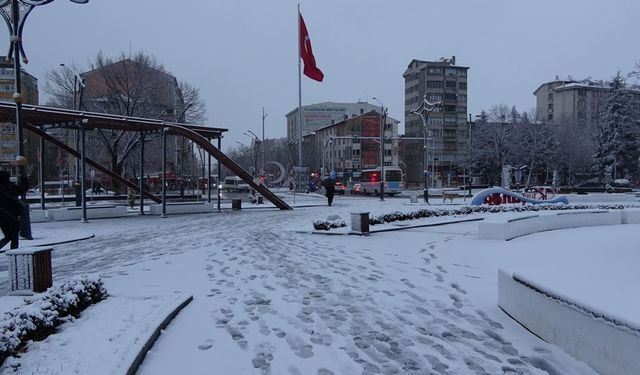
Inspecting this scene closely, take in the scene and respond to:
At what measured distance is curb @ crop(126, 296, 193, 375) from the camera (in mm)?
4492

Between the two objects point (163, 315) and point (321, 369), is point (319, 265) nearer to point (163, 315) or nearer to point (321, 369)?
point (163, 315)

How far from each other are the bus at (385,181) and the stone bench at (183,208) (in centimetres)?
2861

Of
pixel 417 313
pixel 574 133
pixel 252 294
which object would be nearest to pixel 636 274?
pixel 417 313

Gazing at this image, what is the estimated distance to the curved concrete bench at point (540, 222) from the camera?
49.0 ft

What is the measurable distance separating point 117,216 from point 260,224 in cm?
816

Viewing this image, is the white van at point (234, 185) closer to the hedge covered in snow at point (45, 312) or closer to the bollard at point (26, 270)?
the bollard at point (26, 270)

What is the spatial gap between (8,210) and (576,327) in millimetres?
10386

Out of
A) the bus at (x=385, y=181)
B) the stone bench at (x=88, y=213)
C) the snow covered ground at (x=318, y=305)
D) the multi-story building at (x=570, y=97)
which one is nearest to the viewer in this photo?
the snow covered ground at (x=318, y=305)

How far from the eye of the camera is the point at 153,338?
5328mm

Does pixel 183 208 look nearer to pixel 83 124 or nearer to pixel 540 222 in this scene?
pixel 83 124

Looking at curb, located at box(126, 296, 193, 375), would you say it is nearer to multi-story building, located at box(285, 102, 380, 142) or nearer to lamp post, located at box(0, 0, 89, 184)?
lamp post, located at box(0, 0, 89, 184)

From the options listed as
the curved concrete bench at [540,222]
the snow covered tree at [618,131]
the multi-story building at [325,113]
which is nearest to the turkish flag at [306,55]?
the curved concrete bench at [540,222]

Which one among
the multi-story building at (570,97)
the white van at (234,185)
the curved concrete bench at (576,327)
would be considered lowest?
the curved concrete bench at (576,327)

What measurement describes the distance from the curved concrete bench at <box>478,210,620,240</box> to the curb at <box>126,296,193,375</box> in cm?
1056
